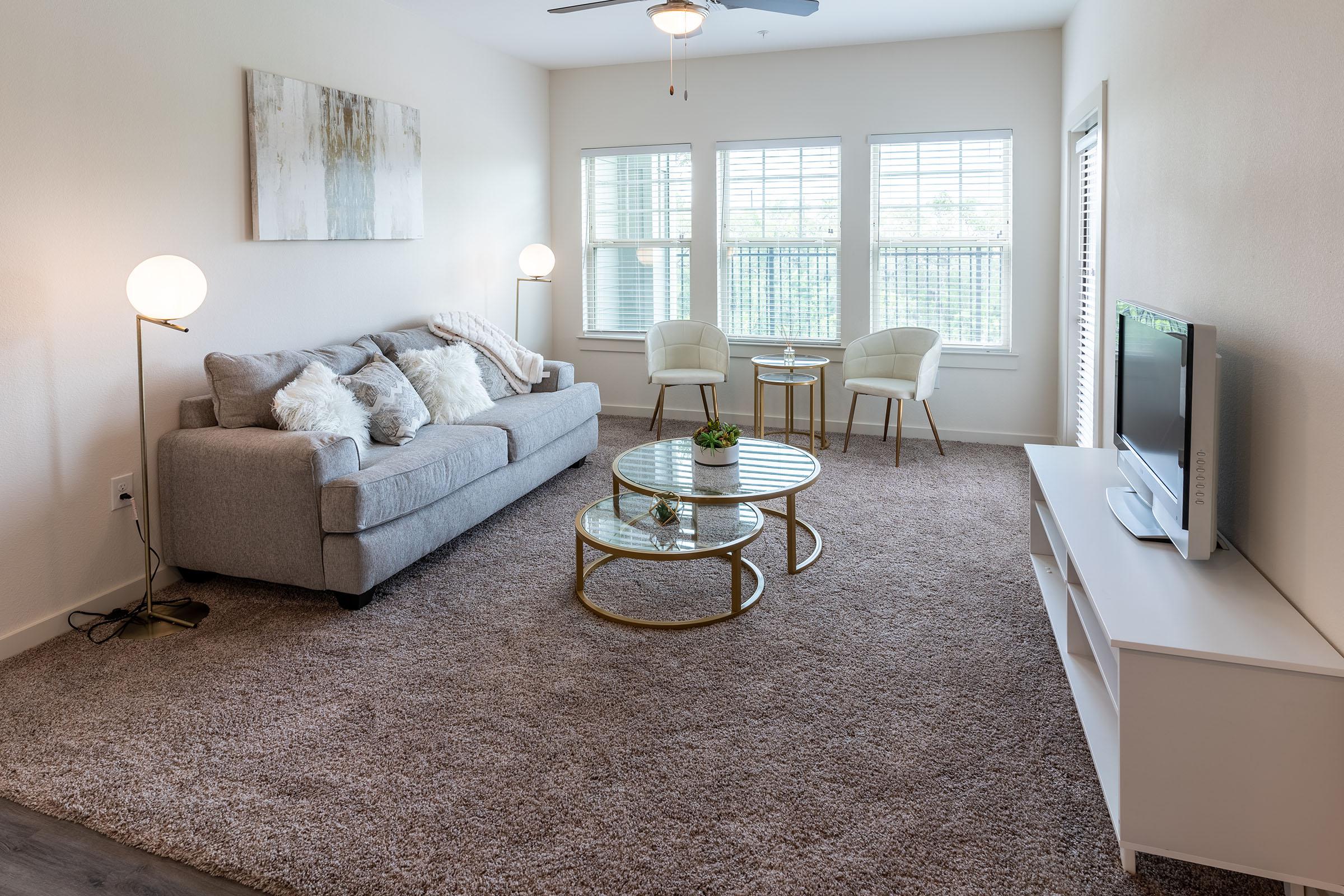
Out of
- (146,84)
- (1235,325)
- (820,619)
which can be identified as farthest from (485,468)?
(1235,325)

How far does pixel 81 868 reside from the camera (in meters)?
1.93

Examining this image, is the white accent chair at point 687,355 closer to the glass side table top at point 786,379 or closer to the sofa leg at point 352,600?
the glass side table top at point 786,379

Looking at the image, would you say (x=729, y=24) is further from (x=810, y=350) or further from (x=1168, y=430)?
(x=1168, y=430)

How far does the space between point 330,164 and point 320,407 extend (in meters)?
1.45

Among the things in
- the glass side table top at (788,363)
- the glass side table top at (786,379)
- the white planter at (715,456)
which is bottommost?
the white planter at (715,456)

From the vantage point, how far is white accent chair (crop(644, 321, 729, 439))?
6008 millimetres

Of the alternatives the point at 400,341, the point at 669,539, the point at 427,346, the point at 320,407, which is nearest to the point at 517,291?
the point at 427,346

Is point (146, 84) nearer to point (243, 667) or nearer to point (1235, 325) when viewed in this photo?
point (243, 667)

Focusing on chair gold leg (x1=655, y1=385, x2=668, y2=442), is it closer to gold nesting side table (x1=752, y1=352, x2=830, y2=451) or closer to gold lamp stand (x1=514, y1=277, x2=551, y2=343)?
gold nesting side table (x1=752, y1=352, x2=830, y2=451)

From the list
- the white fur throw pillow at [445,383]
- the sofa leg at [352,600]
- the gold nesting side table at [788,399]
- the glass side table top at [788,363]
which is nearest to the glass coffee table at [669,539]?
the sofa leg at [352,600]

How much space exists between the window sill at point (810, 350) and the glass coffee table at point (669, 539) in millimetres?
2847

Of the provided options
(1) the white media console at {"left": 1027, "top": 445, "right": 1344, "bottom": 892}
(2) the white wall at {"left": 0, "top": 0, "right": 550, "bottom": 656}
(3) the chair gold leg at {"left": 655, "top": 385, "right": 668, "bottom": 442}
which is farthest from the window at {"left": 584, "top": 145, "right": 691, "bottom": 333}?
(1) the white media console at {"left": 1027, "top": 445, "right": 1344, "bottom": 892}

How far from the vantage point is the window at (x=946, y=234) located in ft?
19.0

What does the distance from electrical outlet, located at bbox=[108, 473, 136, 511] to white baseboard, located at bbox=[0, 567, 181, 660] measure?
0.30 meters
